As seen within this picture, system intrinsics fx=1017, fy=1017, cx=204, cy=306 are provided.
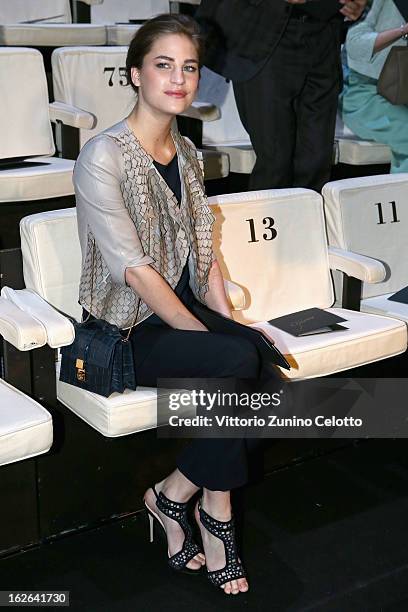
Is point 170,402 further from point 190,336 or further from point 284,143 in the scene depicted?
point 284,143

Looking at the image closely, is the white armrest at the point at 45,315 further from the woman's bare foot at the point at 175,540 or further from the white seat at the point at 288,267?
the white seat at the point at 288,267

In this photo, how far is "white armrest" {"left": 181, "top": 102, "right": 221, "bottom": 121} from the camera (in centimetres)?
421

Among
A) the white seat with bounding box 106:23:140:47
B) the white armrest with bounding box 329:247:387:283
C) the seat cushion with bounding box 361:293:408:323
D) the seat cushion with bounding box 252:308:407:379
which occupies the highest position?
the white seat with bounding box 106:23:140:47

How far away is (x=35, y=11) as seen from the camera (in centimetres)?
498

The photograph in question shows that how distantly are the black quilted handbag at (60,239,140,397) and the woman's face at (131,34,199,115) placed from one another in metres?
0.58

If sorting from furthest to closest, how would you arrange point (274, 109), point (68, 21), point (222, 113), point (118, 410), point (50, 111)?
point (68, 21) < point (222, 113) < point (50, 111) < point (274, 109) < point (118, 410)

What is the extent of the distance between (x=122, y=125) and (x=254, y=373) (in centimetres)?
71

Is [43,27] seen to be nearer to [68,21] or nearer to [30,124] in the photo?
[68,21]

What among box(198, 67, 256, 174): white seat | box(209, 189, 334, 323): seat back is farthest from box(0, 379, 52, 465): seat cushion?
box(198, 67, 256, 174): white seat

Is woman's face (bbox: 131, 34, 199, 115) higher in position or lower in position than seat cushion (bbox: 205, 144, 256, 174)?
higher

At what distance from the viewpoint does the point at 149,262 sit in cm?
253

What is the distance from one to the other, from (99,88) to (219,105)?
67 centimetres

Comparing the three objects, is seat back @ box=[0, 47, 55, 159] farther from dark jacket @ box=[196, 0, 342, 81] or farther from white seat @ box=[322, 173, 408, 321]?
white seat @ box=[322, 173, 408, 321]

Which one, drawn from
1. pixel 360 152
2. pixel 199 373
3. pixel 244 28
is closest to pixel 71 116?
pixel 244 28
